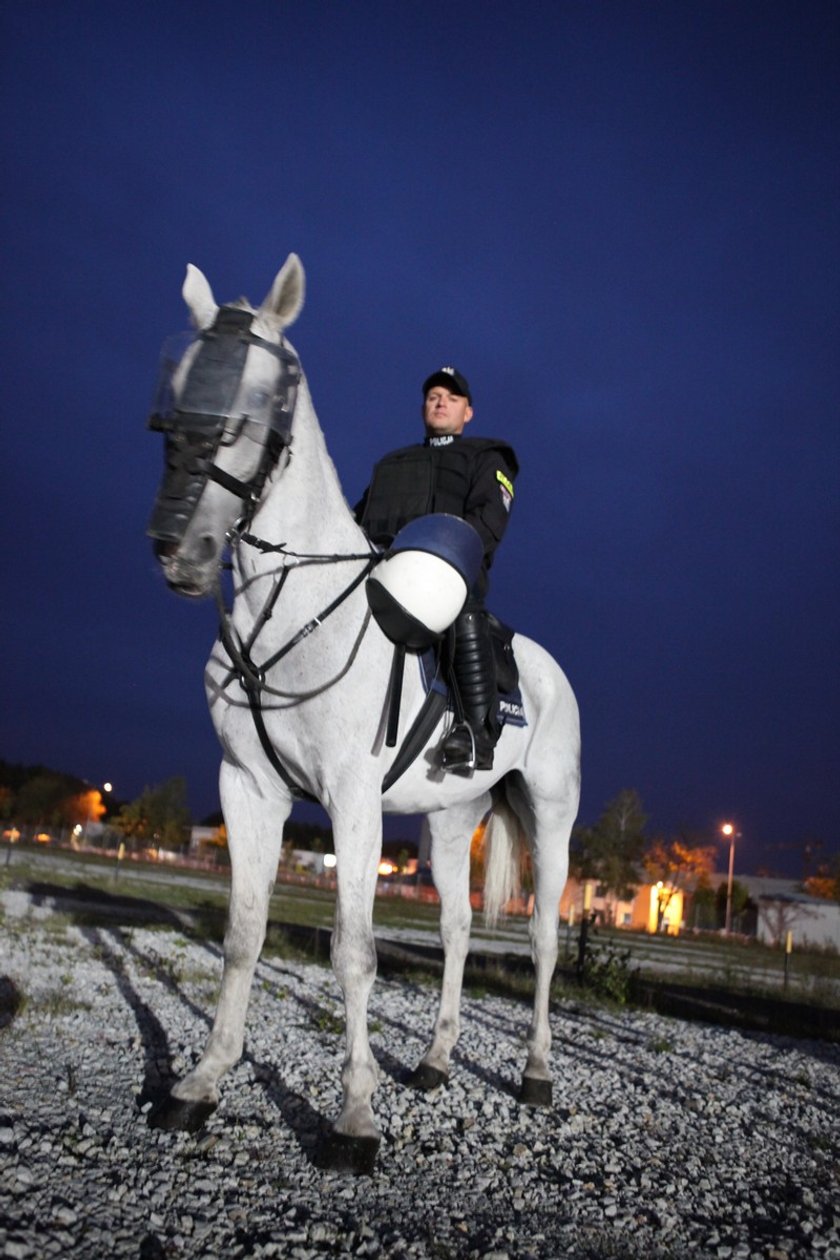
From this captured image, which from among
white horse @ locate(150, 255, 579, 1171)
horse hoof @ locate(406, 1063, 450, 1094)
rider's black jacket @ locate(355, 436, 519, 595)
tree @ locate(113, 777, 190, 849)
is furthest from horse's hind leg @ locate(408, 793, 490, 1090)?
tree @ locate(113, 777, 190, 849)

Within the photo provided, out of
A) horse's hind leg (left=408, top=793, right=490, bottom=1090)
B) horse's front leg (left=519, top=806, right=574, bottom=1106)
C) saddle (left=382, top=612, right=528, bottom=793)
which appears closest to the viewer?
saddle (left=382, top=612, right=528, bottom=793)

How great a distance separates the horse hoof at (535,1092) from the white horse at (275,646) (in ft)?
5.90

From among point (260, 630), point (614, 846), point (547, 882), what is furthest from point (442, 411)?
point (614, 846)

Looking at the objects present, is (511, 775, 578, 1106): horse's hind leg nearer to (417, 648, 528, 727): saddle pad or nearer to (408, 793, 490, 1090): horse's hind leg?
(408, 793, 490, 1090): horse's hind leg

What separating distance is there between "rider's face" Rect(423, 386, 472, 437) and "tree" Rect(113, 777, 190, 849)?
263 ft

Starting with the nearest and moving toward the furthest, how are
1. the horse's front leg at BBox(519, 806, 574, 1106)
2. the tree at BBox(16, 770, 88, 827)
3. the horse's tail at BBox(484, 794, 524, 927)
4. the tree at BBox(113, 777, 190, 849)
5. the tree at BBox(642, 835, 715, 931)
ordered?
1. the horse's front leg at BBox(519, 806, 574, 1106)
2. the horse's tail at BBox(484, 794, 524, 927)
3. the tree at BBox(642, 835, 715, 931)
4. the tree at BBox(113, 777, 190, 849)
5. the tree at BBox(16, 770, 88, 827)

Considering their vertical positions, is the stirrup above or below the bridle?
below

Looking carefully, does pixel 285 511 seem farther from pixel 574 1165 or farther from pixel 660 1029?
pixel 660 1029

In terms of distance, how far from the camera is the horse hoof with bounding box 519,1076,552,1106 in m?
5.86

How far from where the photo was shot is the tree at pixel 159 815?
82.1 m

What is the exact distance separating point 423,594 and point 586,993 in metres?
10.0

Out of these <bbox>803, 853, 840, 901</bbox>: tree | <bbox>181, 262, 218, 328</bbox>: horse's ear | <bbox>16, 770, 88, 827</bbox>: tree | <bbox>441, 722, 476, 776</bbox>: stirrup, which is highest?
<bbox>181, 262, 218, 328</bbox>: horse's ear

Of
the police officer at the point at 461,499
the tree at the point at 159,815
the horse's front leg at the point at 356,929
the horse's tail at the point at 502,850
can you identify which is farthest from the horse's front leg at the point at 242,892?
the tree at the point at 159,815

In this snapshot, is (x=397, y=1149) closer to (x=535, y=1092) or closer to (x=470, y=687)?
(x=535, y=1092)
